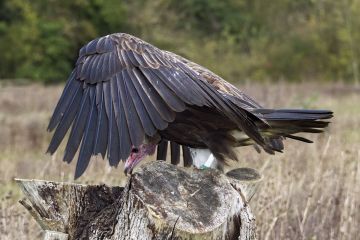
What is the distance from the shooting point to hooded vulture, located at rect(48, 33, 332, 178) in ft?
9.66

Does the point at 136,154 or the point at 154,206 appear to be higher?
the point at 136,154

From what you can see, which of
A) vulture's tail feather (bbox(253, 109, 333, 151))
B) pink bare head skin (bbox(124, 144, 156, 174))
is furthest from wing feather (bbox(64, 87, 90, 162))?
vulture's tail feather (bbox(253, 109, 333, 151))

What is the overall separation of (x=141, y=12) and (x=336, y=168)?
2584cm

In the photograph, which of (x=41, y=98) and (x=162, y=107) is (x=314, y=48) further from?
(x=162, y=107)

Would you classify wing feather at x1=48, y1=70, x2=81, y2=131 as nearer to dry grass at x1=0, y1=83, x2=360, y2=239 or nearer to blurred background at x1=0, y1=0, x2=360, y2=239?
dry grass at x1=0, y1=83, x2=360, y2=239

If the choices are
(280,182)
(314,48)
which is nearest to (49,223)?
(280,182)

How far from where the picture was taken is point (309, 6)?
35094 mm

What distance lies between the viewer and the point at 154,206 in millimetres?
2604

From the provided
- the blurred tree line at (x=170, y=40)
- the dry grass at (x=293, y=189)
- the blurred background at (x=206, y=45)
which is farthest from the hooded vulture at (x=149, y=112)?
the blurred tree line at (x=170, y=40)

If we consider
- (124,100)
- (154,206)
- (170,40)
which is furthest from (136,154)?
(170,40)

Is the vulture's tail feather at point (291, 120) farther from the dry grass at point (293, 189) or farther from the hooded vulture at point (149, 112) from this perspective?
the dry grass at point (293, 189)

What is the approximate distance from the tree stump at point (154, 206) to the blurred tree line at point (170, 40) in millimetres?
24495

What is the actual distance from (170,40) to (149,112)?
2635cm

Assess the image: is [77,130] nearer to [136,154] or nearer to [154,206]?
[136,154]
